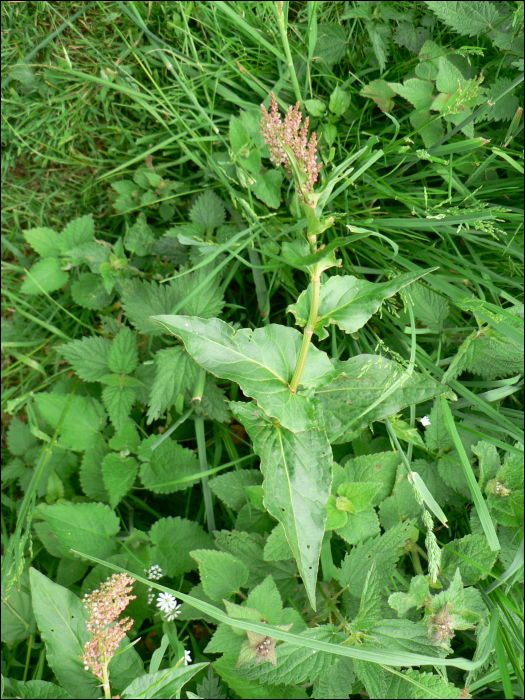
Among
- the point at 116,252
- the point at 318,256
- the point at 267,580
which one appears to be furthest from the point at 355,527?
the point at 116,252

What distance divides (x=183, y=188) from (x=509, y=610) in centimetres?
230

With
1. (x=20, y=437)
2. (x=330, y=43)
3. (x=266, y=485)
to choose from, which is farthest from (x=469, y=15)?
(x=20, y=437)

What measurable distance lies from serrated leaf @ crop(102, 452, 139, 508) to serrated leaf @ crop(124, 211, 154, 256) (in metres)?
0.99

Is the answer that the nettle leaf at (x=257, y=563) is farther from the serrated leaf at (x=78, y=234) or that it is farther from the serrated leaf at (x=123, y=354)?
the serrated leaf at (x=78, y=234)

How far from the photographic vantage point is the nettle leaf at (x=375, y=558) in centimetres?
163

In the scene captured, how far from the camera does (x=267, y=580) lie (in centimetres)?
162

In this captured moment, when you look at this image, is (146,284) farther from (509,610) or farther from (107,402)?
(509,610)

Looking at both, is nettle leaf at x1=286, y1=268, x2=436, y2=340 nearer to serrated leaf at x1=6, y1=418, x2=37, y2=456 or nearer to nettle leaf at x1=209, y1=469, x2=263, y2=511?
nettle leaf at x1=209, y1=469, x2=263, y2=511

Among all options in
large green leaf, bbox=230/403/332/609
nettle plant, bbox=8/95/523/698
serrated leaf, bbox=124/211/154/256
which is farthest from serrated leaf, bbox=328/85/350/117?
large green leaf, bbox=230/403/332/609

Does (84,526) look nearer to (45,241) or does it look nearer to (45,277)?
(45,277)

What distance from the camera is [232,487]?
1.93m

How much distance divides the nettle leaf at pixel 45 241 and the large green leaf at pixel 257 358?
1.54m

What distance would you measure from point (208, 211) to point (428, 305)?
1.09 meters

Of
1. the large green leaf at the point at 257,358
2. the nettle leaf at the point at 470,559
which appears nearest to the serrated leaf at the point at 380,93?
the large green leaf at the point at 257,358
